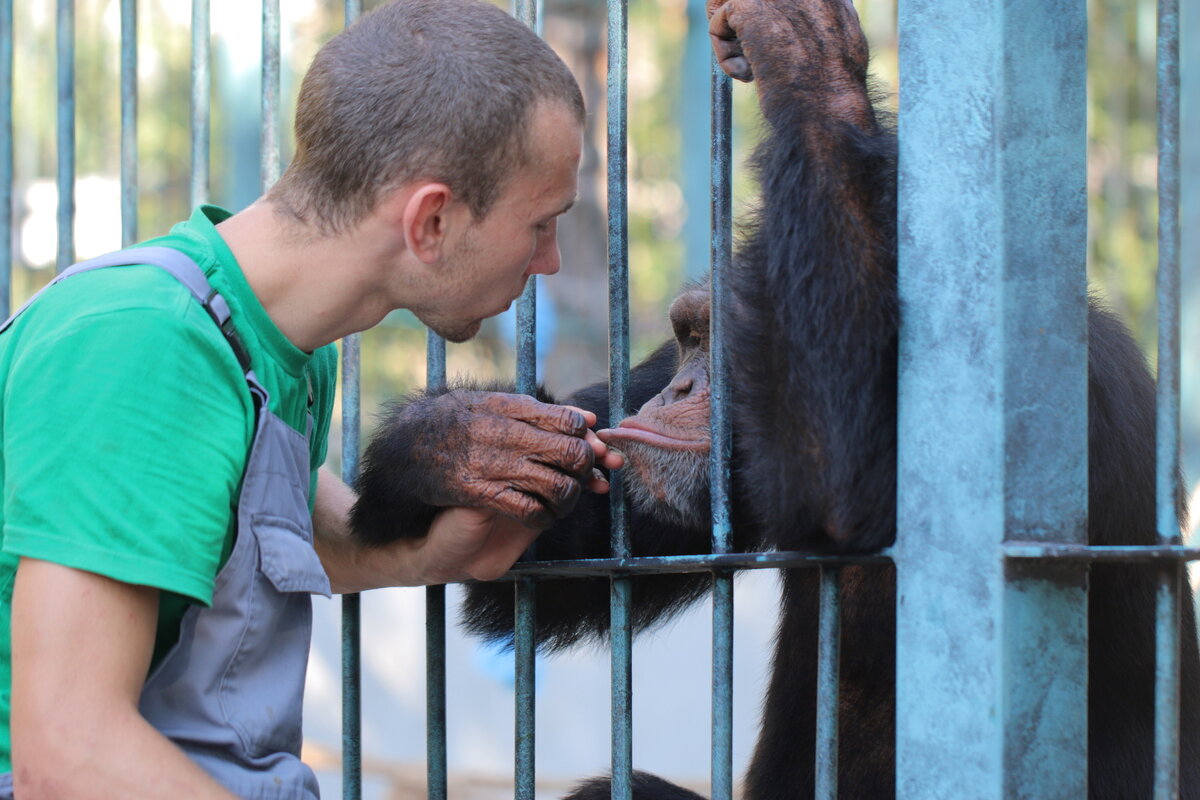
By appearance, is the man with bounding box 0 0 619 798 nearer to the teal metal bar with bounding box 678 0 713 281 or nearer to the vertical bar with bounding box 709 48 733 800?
the vertical bar with bounding box 709 48 733 800

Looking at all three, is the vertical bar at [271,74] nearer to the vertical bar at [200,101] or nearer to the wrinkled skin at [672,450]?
the vertical bar at [200,101]

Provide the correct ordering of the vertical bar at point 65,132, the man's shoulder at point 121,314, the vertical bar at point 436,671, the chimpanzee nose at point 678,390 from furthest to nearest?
1. the vertical bar at point 65,132
2. the chimpanzee nose at point 678,390
3. the vertical bar at point 436,671
4. the man's shoulder at point 121,314

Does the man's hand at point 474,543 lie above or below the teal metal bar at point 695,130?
below

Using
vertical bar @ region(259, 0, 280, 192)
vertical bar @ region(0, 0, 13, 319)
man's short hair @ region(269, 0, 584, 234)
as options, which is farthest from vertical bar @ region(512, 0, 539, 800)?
vertical bar @ region(0, 0, 13, 319)

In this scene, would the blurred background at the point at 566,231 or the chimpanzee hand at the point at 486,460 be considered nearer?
the chimpanzee hand at the point at 486,460

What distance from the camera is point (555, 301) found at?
30.8 ft

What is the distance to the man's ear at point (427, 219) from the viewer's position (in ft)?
6.02

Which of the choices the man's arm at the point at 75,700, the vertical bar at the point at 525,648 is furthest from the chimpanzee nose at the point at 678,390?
the man's arm at the point at 75,700

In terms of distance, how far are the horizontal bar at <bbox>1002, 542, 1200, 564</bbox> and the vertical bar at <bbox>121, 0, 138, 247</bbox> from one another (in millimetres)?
1915

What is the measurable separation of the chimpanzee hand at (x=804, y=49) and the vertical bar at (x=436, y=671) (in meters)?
0.78

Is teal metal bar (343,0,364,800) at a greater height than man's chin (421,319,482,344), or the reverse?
man's chin (421,319,482,344)

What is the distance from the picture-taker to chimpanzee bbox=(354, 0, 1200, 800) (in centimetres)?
190

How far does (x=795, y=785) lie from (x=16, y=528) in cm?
163

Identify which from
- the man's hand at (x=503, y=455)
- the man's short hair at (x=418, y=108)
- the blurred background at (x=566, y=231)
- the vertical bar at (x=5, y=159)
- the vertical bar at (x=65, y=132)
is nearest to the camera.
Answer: the man's short hair at (x=418, y=108)
